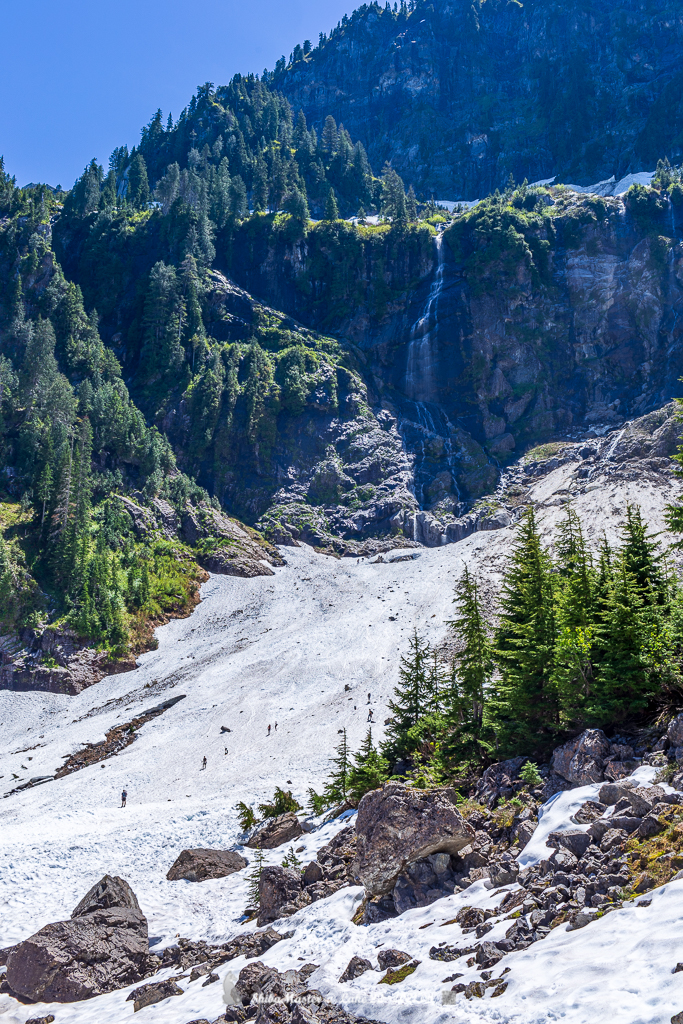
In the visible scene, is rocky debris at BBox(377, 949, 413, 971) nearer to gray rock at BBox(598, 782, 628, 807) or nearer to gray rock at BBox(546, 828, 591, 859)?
gray rock at BBox(546, 828, 591, 859)

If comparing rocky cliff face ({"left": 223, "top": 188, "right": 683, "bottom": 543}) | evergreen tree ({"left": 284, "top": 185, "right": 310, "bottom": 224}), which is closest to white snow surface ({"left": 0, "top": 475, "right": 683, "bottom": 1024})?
rocky cliff face ({"left": 223, "top": 188, "right": 683, "bottom": 543})

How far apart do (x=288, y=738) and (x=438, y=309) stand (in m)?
106

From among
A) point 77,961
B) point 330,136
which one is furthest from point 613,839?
point 330,136

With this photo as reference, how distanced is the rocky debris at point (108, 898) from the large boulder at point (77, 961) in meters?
1.50

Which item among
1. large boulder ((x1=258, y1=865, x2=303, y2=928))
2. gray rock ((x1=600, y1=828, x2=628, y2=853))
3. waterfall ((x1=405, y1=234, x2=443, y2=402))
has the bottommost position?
large boulder ((x1=258, y1=865, x2=303, y2=928))

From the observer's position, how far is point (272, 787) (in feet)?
132

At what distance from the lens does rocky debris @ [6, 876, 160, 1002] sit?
20156 millimetres

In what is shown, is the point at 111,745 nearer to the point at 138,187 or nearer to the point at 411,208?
the point at 411,208

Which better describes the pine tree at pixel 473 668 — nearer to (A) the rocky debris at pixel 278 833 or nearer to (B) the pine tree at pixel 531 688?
(B) the pine tree at pixel 531 688

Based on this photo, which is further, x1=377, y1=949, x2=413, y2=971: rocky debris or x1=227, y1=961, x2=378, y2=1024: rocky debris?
x1=377, y1=949, x2=413, y2=971: rocky debris

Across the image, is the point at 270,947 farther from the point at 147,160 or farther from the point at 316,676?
the point at 147,160

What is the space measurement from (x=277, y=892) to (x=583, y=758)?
31.8 ft

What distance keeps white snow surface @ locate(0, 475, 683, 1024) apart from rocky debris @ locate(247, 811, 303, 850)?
2.59ft

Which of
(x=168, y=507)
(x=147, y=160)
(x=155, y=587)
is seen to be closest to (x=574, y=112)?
(x=147, y=160)
